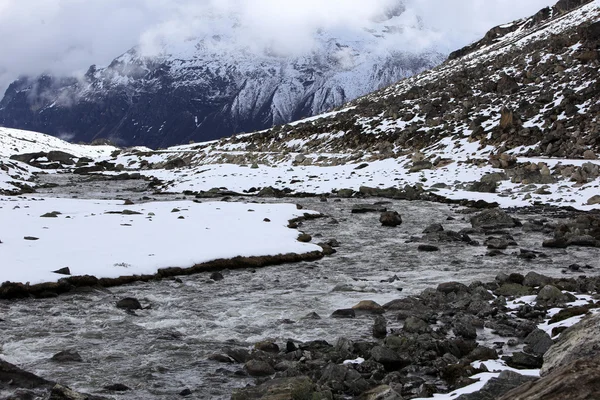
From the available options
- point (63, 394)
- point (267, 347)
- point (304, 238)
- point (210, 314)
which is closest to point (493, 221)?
point (304, 238)

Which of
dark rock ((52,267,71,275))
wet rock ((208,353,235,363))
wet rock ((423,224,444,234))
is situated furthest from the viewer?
wet rock ((423,224,444,234))

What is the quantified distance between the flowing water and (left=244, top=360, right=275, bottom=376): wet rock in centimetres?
24

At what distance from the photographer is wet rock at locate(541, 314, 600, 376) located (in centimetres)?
619

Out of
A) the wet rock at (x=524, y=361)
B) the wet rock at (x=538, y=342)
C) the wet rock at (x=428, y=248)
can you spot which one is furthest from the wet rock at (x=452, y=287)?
the wet rock at (x=428, y=248)

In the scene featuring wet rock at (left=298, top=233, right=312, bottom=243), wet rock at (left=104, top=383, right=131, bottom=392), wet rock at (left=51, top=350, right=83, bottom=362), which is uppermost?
wet rock at (left=298, top=233, right=312, bottom=243)

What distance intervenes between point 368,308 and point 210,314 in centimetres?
349

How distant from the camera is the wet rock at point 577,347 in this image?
619cm

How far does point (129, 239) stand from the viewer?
1869 cm

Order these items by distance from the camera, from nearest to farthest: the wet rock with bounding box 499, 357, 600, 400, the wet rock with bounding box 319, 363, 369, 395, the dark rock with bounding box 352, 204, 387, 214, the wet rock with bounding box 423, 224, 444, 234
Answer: the wet rock with bounding box 499, 357, 600, 400 → the wet rock with bounding box 319, 363, 369, 395 → the wet rock with bounding box 423, 224, 444, 234 → the dark rock with bounding box 352, 204, 387, 214

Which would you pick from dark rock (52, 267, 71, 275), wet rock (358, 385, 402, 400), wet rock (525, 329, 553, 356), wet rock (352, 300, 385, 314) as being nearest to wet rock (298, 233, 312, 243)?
wet rock (352, 300, 385, 314)

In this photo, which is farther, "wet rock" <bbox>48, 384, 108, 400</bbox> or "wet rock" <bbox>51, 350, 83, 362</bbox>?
A: "wet rock" <bbox>51, 350, 83, 362</bbox>

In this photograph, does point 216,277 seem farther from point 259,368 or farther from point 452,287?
point 259,368

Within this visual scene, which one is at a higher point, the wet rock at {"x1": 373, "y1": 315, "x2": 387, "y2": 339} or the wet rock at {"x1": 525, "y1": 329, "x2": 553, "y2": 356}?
the wet rock at {"x1": 373, "y1": 315, "x2": 387, "y2": 339}

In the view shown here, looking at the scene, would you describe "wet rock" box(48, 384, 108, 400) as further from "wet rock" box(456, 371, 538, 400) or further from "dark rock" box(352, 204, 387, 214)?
"dark rock" box(352, 204, 387, 214)
